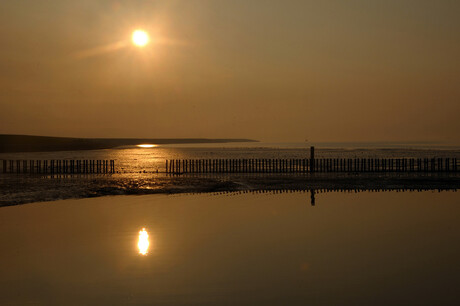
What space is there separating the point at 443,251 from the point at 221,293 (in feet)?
21.3

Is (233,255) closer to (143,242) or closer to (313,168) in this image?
(143,242)

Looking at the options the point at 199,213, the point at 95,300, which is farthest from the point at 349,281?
the point at 199,213

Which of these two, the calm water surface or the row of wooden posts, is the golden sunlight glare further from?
the row of wooden posts

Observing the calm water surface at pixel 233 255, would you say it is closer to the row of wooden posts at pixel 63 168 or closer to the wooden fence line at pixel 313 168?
the wooden fence line at pixel 313 168

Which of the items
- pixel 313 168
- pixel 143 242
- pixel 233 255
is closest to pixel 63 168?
pixel 313 168

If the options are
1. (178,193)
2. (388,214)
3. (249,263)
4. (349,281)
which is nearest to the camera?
(349,281)

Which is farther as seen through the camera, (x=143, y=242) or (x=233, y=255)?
(x=143, y=242)

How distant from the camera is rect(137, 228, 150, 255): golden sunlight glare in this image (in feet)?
38.2

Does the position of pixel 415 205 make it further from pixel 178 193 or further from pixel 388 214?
pixel 178 193

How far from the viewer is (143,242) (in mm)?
12719

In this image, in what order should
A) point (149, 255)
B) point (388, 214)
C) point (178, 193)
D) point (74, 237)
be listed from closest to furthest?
point (149, 255)
point (74, 237)
point (388, 214)
point (178, 193)

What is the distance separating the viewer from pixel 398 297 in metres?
8.05

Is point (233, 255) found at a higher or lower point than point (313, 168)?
lower

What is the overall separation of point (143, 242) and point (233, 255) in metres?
3.06
